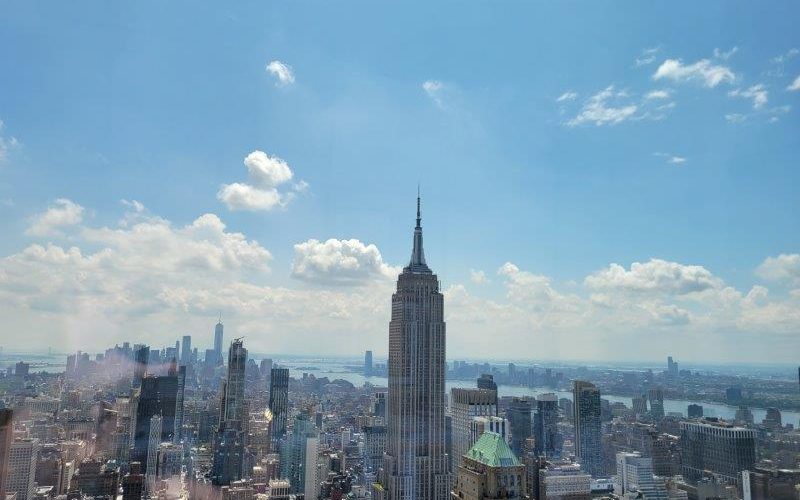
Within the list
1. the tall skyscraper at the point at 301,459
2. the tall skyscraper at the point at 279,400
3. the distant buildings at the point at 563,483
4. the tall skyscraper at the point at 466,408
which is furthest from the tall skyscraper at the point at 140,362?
the distant buildings at the point at 563,483

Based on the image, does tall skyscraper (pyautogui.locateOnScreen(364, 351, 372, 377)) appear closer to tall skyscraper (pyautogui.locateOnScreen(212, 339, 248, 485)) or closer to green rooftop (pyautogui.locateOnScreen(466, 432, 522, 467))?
tall skyscraper (pyautogui.locateOnScreen(212, 339, 248, 485))

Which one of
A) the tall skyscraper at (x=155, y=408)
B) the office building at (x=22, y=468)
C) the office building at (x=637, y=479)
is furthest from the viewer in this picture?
the tall skyscraper at (x=155, y=408)

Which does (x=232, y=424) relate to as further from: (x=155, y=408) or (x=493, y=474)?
(x=493, y=474)

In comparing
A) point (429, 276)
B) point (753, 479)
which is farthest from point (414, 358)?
point (753, 479)

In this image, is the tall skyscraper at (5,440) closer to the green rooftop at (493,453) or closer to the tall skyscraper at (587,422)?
the green rooftop at (493,453)

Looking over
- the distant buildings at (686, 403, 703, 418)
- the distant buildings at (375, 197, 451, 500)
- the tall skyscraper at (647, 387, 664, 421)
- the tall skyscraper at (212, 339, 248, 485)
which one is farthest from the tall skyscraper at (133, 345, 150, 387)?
the distant buildings at (686, 403, 703, 418)

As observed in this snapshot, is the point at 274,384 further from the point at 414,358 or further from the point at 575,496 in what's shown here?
the point at 575,496

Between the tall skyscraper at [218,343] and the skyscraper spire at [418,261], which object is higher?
the skyscraper spire at [418,261]
